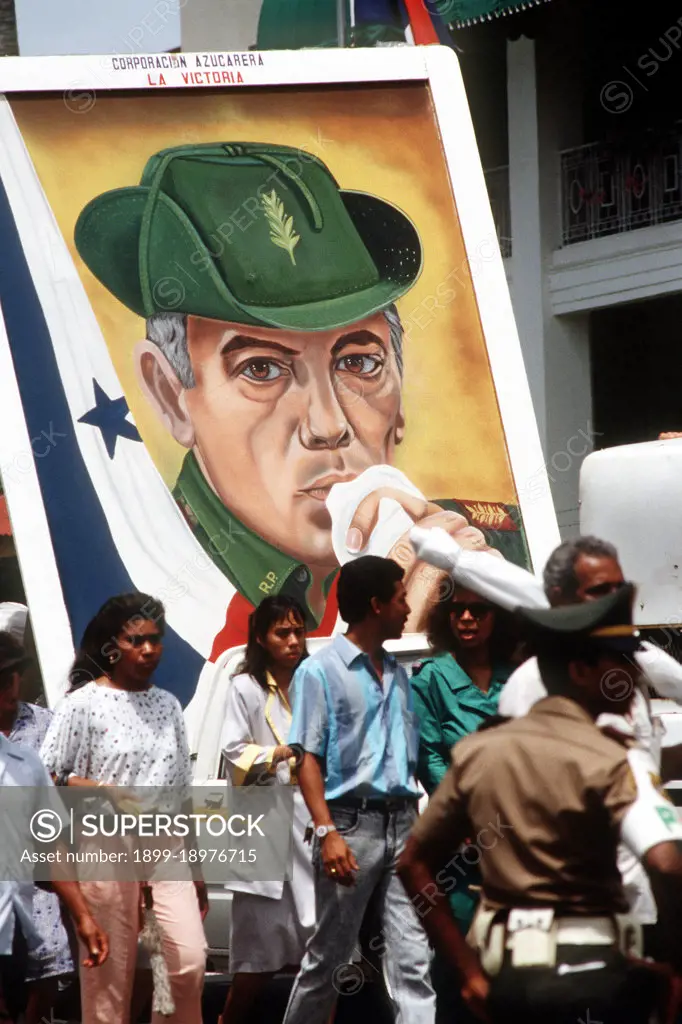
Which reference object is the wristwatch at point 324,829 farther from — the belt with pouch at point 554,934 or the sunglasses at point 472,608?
the belt with pouch at point 554,934

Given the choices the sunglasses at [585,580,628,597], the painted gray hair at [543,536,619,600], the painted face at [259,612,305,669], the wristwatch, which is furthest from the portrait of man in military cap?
the sunglasses at [585,580,628,597]

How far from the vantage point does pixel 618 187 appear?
1686 centimetres

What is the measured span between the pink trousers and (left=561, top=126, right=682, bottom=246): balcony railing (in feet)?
37.7

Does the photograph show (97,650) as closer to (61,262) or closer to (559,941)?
(61,262)

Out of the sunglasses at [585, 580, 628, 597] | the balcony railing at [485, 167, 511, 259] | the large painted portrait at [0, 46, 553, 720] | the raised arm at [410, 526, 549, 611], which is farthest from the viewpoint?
the balcony railing at [485, 167, 511, 259]

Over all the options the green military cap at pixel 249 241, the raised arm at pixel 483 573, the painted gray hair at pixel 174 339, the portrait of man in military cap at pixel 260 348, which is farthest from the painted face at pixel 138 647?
the green military cap at pixel 249 241

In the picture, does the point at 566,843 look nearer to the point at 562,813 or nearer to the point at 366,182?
the point at 562,813

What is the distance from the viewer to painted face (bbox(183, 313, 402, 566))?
8.29 meters

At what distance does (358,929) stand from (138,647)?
47.4 inches

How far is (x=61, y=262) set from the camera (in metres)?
8.24

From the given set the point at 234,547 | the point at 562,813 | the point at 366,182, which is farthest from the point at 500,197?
the point at 562,813

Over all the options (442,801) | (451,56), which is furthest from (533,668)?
(451,56)

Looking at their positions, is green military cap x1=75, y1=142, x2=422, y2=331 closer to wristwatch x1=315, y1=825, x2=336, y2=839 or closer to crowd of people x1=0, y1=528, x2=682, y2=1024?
crowd of people x1=0, y1=528, x2=682, y2=1024

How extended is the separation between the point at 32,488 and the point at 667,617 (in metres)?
2.65
